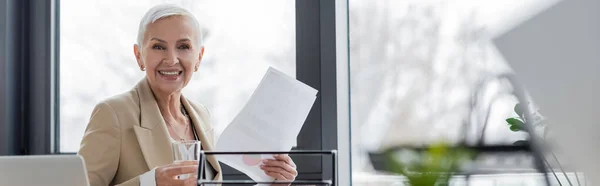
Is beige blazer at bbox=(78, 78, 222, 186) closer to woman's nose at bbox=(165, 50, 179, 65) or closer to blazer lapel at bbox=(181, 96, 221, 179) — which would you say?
blazer lapel at bbox=(181, 96, 221, 179)

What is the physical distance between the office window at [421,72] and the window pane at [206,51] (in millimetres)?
271

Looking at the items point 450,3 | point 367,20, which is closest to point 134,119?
point 367,20

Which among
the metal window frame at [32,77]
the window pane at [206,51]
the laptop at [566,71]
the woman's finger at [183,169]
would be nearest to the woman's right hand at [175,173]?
the woman's finger at [183,169]

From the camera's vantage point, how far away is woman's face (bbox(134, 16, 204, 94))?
2.14 metres

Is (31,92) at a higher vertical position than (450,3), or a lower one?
lower

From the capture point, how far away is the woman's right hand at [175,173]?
1.51 m

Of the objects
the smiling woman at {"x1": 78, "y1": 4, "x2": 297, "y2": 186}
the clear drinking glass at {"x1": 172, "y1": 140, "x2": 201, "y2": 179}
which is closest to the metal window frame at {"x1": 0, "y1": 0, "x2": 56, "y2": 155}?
the smiling woman at {"x1": 78, "y1": 4, "x2": 297, "y2": 186}

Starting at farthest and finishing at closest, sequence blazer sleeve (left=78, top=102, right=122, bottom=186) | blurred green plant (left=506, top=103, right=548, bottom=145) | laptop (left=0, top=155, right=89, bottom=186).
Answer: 1. blurred green plant (left=506, top=103, right=548, bottom=145)
2. blazer sleeve (left=78, top=102, right=122, bottom=186)
3. laptop (left=0, top=155, right=89, bottom=186)

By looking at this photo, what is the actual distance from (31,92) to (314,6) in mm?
1086

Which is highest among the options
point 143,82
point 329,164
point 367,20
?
point 367,20

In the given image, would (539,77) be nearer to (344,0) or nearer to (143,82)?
(344,0)

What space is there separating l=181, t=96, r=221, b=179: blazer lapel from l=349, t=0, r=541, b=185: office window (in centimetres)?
54

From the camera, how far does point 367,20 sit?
2.50m

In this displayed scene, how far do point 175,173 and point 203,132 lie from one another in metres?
0.59
